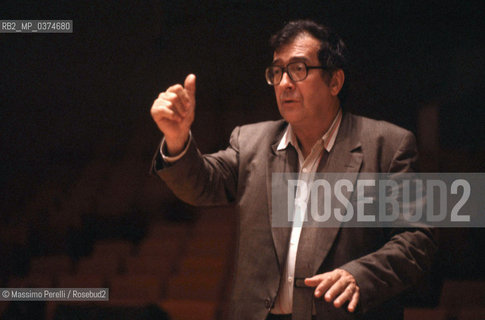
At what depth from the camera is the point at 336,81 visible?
5.16 feet

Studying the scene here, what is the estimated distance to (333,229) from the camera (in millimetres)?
1433

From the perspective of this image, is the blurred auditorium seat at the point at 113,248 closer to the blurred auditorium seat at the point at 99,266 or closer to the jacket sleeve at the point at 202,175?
the blurred auditorium seat at the point at 99,266

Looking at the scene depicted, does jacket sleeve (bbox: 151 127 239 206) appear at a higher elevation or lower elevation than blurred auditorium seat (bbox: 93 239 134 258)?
higher

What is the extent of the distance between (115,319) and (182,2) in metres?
1.24

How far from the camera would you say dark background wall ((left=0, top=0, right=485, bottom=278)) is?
1.74 m

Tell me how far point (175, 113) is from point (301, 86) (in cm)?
40

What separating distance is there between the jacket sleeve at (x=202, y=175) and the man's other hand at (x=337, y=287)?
1.41ft

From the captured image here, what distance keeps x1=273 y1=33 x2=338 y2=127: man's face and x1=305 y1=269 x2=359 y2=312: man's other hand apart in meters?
0.48

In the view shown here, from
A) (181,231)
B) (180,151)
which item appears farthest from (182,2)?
(181,231)

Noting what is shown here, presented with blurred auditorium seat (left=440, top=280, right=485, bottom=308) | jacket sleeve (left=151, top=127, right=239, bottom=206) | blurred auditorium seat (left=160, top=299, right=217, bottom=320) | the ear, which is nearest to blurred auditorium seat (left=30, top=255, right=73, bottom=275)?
blurred auditorium seat (left=160, top=299, right=217, bottom=320)

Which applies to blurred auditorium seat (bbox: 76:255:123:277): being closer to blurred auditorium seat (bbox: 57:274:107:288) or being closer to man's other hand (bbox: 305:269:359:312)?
blurred auditorium seat (bbox: 57:274:107:288)

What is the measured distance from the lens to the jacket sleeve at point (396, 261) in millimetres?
1330

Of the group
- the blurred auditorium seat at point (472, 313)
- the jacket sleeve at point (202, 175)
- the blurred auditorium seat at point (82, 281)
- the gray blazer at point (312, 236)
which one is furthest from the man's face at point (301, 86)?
the blurred auditorium seat at point (82, 281)

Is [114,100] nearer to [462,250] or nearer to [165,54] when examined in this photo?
[165,54]
